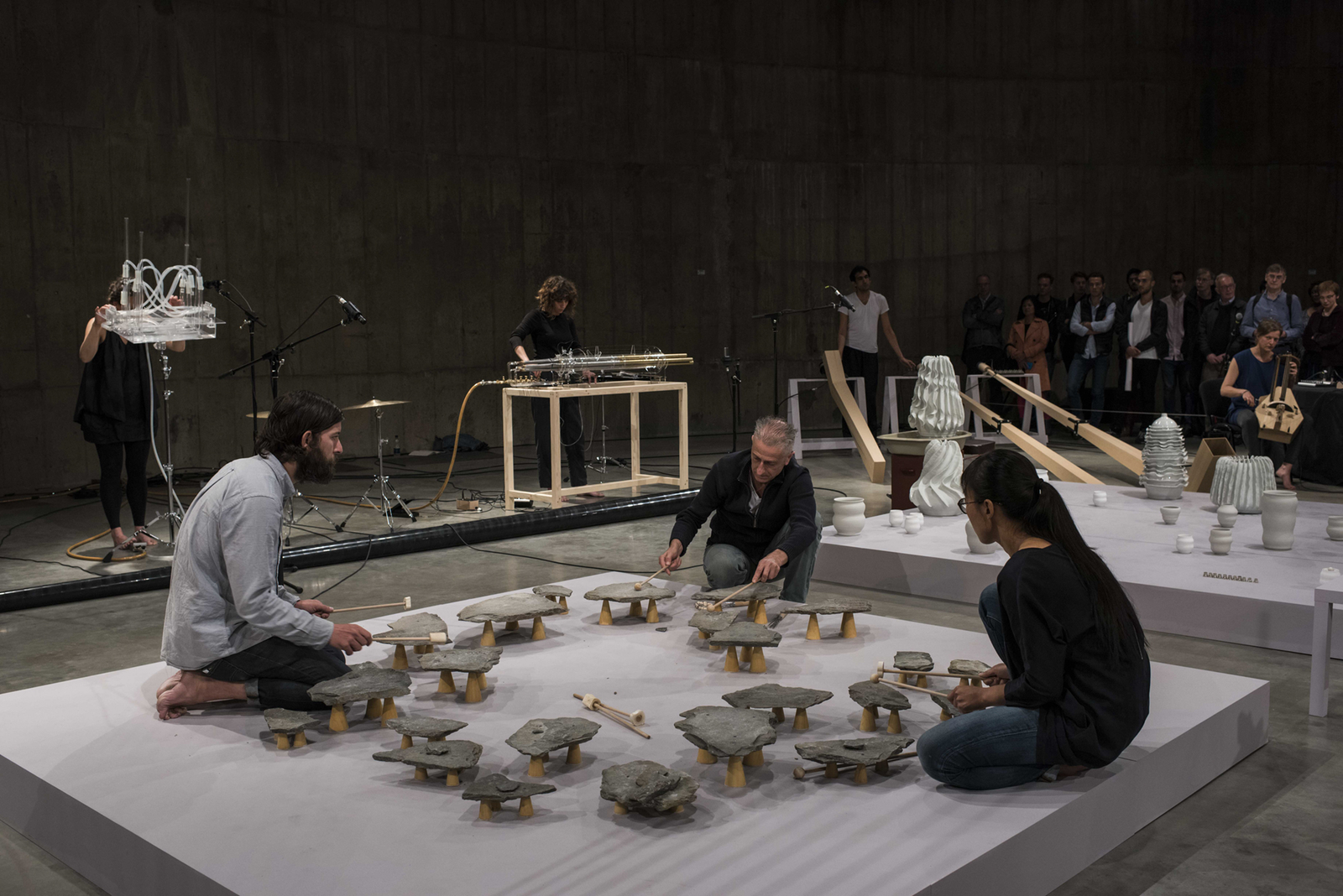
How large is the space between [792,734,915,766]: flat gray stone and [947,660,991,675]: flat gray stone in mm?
491

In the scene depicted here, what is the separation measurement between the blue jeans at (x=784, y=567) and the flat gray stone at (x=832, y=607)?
326mm

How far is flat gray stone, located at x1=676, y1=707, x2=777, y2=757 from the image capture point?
2.78 meters

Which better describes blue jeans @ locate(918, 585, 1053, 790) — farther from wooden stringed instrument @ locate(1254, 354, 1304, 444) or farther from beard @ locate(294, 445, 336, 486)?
wooden stringed instrument @ locate(1254, 354, 1304, 444)

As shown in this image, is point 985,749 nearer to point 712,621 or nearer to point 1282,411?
point 712,621

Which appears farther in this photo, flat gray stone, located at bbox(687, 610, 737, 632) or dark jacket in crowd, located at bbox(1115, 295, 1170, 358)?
dark jacket in crowd, located at bbox(1115, 295, 1170, 358)

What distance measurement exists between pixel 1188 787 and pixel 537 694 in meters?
1.77

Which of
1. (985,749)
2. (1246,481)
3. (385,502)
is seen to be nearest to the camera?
(985,749)

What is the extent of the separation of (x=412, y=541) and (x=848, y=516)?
226 cm

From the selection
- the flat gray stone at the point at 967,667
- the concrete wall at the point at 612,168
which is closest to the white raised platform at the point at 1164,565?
the flat gray stone at the point at 967,667

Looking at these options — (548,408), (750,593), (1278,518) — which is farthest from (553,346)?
(1278,518)

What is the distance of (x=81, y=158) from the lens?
8242mm

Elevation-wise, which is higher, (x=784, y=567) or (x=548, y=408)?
(x=548, y=408)

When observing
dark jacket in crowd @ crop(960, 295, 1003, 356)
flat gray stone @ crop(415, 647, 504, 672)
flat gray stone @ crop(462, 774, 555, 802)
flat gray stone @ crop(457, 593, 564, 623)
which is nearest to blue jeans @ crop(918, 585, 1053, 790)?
flat gray stone @ crop(462, 774, 555, 802)

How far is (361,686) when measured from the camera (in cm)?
318
